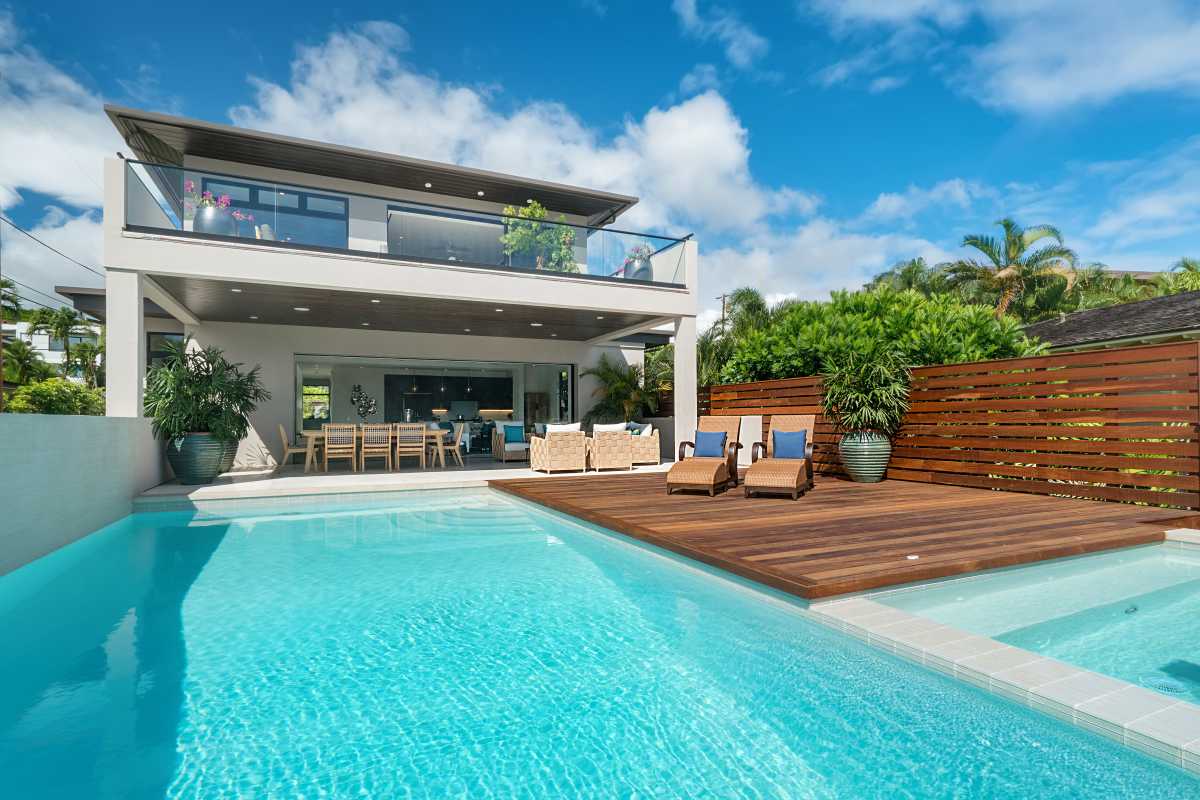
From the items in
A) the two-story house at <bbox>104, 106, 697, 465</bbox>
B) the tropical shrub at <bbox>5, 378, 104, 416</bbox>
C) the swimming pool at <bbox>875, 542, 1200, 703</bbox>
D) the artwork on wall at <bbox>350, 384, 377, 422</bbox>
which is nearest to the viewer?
the swimming pool at <bbox>875, 542, 1200, 703</bbox>

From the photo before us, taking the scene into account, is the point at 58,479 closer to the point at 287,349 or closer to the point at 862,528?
the point at 862,528

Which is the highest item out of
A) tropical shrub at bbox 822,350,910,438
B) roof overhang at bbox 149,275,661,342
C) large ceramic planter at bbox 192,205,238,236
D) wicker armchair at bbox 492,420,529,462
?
large ceramic planter at bbox 192,205,238,236

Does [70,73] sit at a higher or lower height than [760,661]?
higher

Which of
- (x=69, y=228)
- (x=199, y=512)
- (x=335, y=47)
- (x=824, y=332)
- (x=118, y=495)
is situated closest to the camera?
(x=118, y=495)

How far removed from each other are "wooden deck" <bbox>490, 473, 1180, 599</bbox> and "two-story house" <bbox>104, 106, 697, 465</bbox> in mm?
4454

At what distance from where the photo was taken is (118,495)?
7.62 m

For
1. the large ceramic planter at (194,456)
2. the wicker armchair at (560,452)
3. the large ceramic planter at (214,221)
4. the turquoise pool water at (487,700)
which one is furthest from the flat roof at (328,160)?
the turquoise pool water at (487,700)

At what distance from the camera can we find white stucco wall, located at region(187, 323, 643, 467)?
43.4 ft

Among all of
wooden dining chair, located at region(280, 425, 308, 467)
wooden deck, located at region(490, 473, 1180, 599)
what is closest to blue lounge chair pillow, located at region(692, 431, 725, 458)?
wooden deck, located at region(490, 473, 1180, 599)

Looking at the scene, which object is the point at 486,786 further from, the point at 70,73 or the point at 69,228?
the point at 69,228

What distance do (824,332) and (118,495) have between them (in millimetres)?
10846

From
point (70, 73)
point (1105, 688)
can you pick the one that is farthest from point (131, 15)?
point (1105, 688)

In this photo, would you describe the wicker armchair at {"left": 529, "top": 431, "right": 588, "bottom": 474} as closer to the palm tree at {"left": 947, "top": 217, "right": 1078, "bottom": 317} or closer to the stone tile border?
the stone tile border

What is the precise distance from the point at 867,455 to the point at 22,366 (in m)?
38.2
